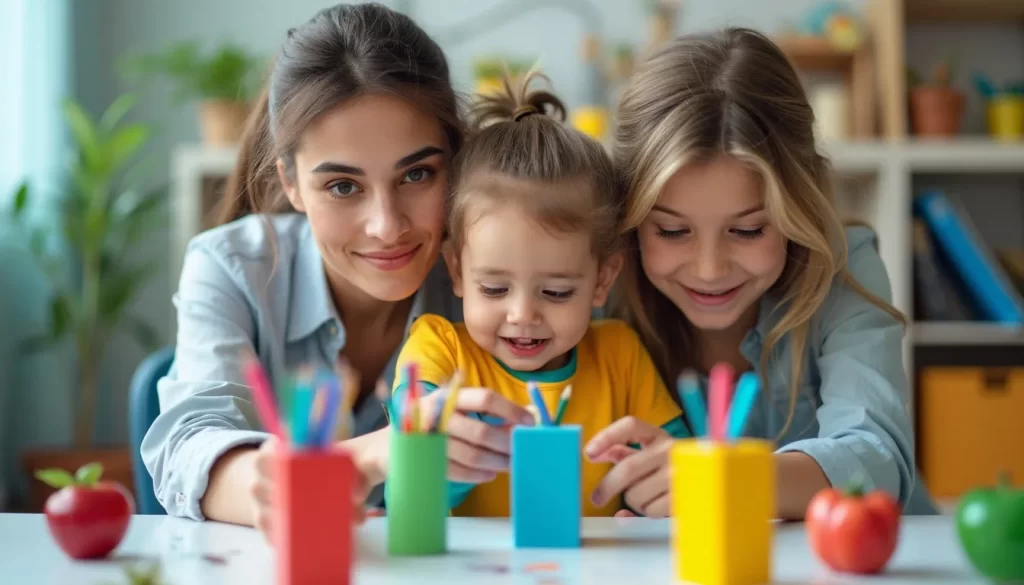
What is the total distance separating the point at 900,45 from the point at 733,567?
2452mm

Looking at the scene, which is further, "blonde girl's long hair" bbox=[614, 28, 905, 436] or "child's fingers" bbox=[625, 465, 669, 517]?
"blonde girl's long hair" bbox=[614, 28, 905, 436]

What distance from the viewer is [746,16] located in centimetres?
315

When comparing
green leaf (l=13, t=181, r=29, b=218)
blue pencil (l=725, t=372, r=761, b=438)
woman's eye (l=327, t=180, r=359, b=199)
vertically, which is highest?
green leaf (l=13, t=181, r=29, b=218)

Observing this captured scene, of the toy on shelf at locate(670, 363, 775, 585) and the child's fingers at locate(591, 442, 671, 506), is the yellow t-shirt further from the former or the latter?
the toy on shelf at locate(670, 363, 775, 585)

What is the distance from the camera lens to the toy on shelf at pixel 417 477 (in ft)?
2.60

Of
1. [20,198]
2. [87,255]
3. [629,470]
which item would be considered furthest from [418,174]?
[87,255]

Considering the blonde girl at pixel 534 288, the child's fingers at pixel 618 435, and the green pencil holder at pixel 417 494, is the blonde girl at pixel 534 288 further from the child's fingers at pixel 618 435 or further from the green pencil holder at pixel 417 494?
the green pencil holder at pixel 417 494

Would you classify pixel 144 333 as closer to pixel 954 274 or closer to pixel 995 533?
pixel 954 274

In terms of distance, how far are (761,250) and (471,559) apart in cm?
59

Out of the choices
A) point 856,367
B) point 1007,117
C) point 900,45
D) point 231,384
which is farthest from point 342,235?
point 1007,117

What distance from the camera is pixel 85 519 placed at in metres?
0.82

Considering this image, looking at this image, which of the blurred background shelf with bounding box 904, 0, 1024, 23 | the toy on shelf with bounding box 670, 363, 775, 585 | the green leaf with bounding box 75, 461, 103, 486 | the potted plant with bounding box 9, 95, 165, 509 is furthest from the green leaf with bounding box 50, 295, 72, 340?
the toy on shelf with bounding box 670, 363, 775, 585

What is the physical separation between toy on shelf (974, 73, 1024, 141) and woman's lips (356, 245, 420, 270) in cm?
212

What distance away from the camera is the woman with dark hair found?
48.9 inches
